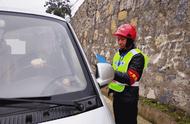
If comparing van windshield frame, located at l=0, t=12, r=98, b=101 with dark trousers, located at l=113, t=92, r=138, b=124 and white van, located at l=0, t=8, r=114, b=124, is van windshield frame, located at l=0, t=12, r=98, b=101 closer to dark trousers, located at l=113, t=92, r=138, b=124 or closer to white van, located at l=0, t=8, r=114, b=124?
white van, located at l=0, t=8, r=114, b=124

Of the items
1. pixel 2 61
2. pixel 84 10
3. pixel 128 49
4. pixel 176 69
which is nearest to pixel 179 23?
pixel 176 69

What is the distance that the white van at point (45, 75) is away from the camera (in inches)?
89.2

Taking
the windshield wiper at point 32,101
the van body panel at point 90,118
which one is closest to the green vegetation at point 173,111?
the van body panel at point 90,118

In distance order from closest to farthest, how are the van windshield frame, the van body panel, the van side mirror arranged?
the van body panel < the van windshield frame < the van side mirror

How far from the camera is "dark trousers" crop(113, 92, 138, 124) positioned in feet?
13.8

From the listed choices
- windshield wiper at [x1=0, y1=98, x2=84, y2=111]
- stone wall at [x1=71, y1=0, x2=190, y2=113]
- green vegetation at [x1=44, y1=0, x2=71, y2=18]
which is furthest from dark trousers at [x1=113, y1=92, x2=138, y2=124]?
green vegetation at [x1=44, y1=0, x2=71, y2=18]

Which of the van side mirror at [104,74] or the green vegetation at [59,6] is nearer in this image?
the van side mirror at [104,74]

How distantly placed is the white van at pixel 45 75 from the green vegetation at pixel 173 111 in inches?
104

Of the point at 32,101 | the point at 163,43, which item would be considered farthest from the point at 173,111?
the point at 32,101

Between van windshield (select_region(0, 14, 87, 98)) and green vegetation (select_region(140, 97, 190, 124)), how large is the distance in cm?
268

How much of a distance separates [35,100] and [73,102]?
0.78ft

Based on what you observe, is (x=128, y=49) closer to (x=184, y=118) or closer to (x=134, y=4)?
(x=184, y=118)

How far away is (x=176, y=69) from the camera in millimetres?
5766

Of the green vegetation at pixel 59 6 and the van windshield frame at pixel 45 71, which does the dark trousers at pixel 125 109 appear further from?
the green vegetation at pixel 59 6
